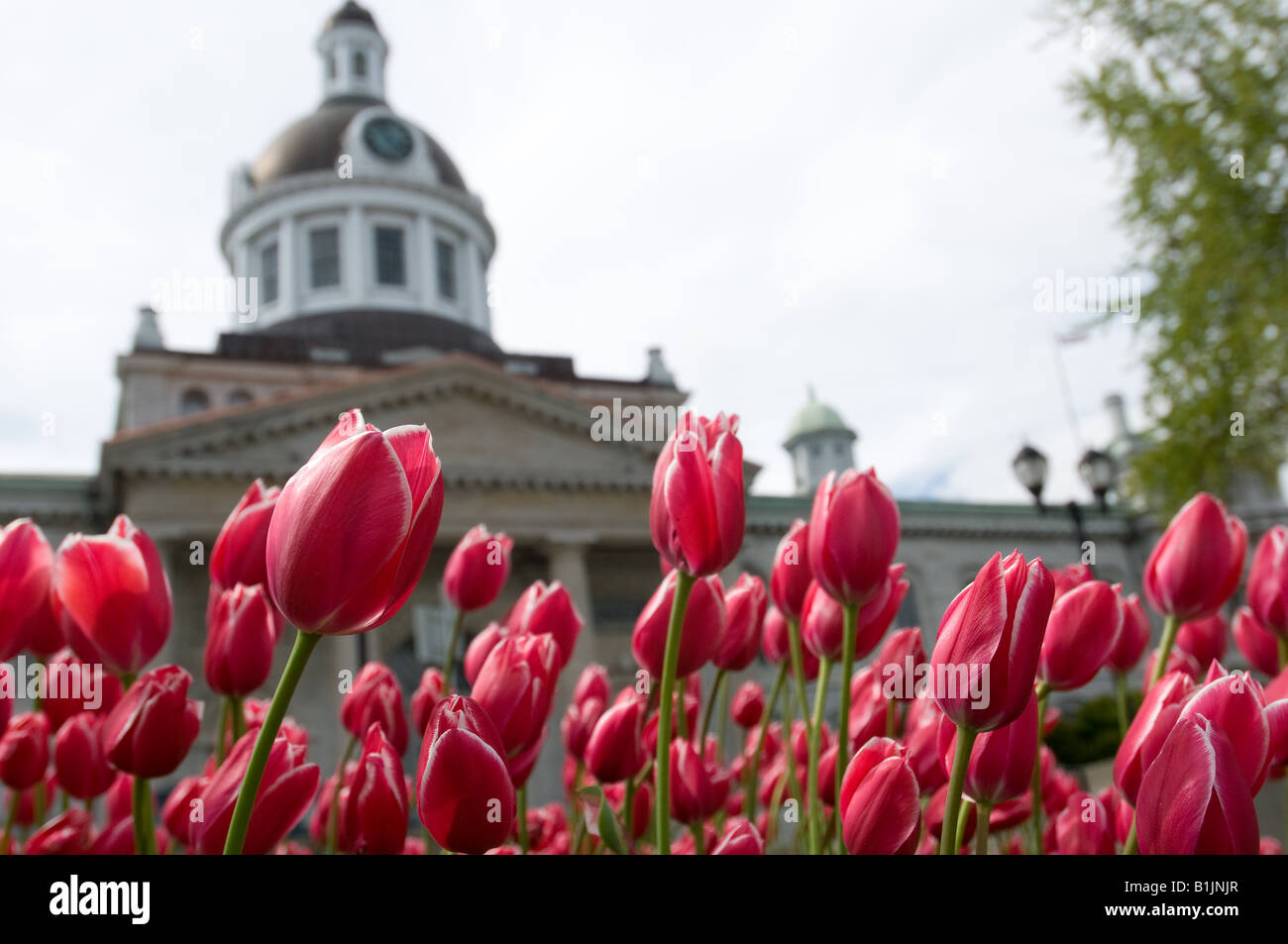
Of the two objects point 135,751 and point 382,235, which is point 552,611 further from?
point 382,235

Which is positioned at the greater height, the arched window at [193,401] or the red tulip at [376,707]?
the arched window at [193,401]

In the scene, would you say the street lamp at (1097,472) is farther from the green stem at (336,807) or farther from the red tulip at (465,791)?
the red tulip at (465,791)

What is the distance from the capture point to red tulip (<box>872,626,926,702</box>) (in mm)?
1397

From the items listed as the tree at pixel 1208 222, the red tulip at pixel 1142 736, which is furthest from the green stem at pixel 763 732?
the tree at pixel 1208 222

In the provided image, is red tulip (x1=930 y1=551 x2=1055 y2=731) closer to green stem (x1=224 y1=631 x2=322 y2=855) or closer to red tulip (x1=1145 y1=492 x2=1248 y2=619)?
green stem (x1=224 y1=631 x2=322 y2=855)

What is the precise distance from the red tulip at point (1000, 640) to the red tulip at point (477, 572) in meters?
0.97

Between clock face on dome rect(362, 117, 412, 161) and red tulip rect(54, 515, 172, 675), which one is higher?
clock face on dome rect(362, 117, 412, 161)

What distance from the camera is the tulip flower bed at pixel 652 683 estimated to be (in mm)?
737

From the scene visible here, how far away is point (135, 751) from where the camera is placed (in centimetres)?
107

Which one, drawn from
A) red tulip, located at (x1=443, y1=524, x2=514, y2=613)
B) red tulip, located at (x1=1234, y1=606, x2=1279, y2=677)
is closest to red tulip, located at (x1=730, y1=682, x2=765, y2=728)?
red tulip, located at (x1=443, y1=524, x2=514, y2=613)

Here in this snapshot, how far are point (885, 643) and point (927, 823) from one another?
38 cm

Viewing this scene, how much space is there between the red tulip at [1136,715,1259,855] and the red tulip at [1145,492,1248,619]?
67 centimetres

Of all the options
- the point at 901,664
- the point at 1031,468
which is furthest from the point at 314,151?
the point at 901,664


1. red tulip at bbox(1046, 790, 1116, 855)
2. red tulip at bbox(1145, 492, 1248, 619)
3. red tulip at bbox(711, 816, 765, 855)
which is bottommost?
red tulip at bbox(1046, 790, 1116, 855)
